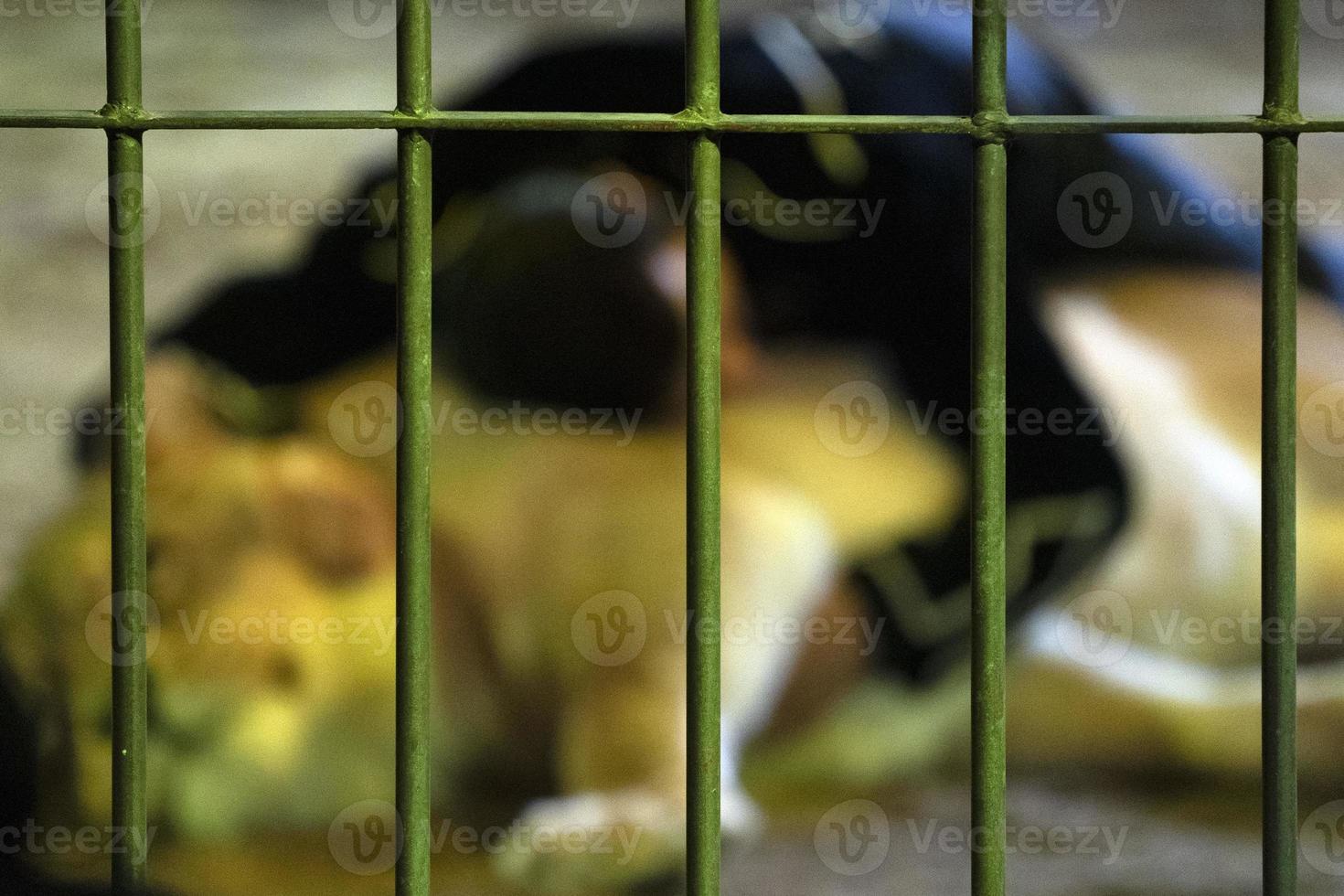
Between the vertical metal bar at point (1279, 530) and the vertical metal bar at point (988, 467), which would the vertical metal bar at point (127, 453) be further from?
the vertical metal bar at point (1279, 530)

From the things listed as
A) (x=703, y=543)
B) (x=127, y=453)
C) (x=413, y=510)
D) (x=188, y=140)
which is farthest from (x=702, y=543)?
(x=188, y=140)

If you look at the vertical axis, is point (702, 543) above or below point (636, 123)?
below

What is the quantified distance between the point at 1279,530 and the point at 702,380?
1295 mm

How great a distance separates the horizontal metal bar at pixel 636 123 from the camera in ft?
10.00

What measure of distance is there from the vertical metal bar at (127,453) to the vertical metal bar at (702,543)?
3.89 ft

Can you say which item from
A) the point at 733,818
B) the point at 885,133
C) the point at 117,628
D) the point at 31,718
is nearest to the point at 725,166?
the point at 885,133

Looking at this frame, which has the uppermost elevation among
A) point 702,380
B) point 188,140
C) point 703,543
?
point 188,140

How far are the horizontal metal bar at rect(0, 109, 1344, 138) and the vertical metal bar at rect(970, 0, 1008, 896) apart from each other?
0.38 ft

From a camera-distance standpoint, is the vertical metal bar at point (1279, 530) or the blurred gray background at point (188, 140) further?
the blurred gray background at point (188, 140)

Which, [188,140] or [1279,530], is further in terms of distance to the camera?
[188,140]

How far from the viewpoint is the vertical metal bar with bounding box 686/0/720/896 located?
2.98m

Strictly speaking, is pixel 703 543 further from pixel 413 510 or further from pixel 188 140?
pixel 188 140

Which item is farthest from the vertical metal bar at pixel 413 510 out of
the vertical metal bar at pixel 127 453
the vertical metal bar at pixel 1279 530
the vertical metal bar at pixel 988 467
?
the vertical metal bar at pixel 1279 530

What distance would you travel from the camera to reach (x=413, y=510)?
9.77 ft
